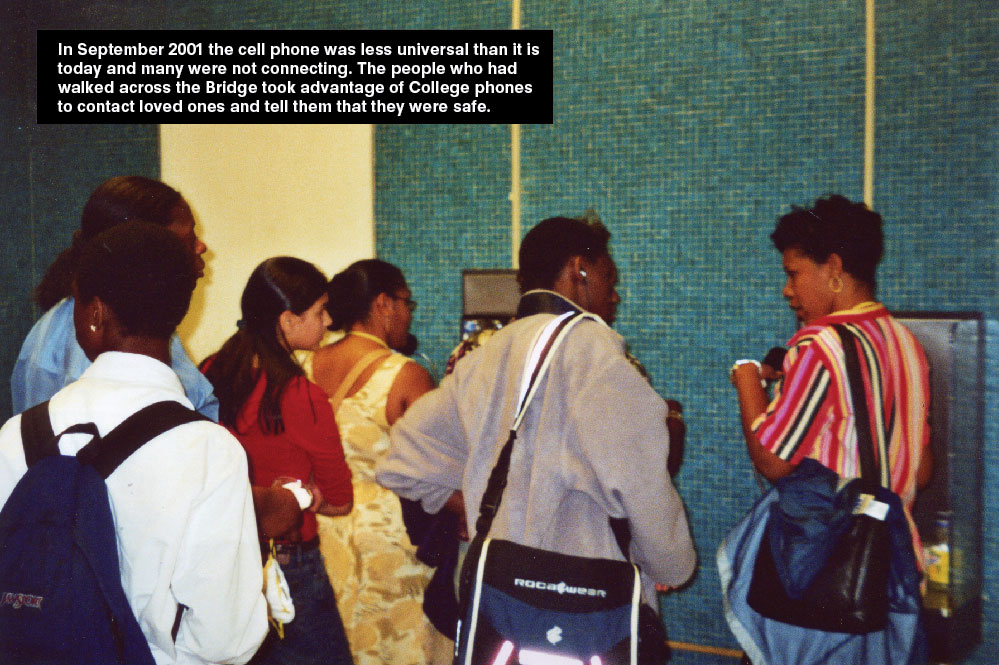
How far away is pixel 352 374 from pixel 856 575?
152 centimetres

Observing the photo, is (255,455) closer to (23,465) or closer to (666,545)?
(23,465)

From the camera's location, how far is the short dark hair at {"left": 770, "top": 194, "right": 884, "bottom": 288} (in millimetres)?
2051

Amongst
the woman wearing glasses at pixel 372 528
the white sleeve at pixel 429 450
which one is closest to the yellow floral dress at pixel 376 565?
the woman wearing glasses at pixel 372 528

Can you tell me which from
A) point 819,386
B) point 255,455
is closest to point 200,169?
point 255,455

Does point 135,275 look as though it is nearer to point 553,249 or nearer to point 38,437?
point 38,437

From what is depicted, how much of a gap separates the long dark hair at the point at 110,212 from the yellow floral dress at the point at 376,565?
0.84 meters

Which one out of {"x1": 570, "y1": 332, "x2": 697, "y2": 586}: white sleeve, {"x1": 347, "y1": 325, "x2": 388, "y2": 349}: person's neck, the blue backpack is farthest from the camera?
{"x1": 347, "y1": 325, "x2": 388, "y2": 349}: person's neck

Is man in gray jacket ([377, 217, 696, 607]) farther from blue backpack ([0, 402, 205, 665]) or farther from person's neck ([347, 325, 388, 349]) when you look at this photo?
person's neck ([347, 325, 388, 349])

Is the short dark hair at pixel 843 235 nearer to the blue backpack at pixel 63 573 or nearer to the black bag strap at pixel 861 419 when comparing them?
the black bag strap at pixel 861 419

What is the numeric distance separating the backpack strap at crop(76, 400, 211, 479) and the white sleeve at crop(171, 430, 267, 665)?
8 centimetres

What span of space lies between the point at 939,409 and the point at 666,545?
Result: 1556 millimetres

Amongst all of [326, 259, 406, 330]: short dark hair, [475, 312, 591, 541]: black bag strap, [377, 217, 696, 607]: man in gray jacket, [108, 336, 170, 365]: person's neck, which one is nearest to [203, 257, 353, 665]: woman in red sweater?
[326, 259, 406, 330]: short dark hair

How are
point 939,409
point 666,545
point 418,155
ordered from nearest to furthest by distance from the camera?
point 666,545, point 939,409, point 418,155

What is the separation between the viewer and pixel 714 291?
295 centimetres
